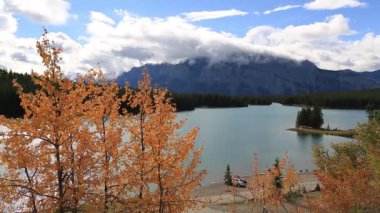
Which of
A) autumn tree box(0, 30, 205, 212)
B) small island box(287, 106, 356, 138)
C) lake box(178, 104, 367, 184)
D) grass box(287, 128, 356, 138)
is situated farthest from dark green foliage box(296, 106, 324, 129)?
autumn tree box(0, 30, 205, 212)

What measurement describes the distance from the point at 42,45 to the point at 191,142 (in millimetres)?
7007

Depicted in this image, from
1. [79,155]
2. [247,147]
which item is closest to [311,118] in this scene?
[247,147]

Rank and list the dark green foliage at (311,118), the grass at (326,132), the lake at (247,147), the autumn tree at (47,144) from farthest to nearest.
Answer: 1. the dark green foliage at (311,118)
2. the grass at (326,132)
3. the lake at (247,147)
4. the autumn tree at (47,144)

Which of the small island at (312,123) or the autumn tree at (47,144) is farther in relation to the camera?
the small island at (312,123)

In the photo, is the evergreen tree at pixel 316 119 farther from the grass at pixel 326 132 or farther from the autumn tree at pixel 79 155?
the autumn tree at pixel 79 155

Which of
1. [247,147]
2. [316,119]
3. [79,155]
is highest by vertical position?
[79,155]

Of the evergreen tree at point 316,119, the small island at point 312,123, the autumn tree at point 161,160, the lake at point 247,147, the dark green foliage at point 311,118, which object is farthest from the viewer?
the dark green foliage at point 311,118

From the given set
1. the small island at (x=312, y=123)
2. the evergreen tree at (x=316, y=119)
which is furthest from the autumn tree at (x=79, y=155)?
the evergreen tree at (x=316, y=119)

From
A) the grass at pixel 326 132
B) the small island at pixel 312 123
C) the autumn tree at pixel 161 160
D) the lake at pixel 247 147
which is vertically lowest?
the lake at pixel 247 147

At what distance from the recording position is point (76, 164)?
13.5m

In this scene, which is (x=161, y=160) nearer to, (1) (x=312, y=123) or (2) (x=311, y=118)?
(1) (x=312, y=123)

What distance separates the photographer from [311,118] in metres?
160

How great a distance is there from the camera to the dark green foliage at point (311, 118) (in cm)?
15888

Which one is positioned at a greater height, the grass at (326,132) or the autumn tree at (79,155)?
the autumn tree at (79,155)
